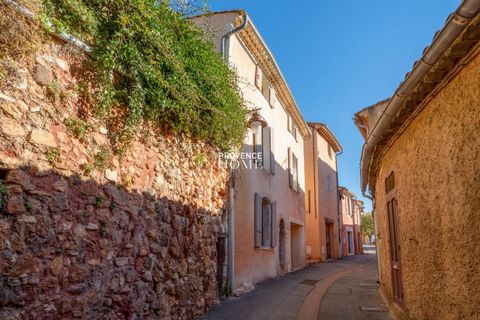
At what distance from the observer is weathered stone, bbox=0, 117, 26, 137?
3.18 meters

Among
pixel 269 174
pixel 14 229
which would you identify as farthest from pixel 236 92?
pixel 14 229

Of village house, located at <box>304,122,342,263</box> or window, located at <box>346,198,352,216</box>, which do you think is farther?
window, located at <box>346,198,352,216</box>

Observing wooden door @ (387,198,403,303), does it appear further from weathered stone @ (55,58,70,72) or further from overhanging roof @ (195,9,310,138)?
weathered stone @ (55,58,70,72)

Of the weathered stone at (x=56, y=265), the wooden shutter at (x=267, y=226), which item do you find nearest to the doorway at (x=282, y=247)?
the wooden shutter at (x=267, y=226)

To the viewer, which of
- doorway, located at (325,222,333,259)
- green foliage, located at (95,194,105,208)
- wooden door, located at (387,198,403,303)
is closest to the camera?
green foliage, located at (95,194,105,208)

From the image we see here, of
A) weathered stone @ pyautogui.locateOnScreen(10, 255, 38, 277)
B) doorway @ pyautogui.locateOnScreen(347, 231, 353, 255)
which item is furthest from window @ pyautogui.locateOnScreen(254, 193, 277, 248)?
doorway @ pyautogui.locateOnScreen(347, 231, 353, 255)

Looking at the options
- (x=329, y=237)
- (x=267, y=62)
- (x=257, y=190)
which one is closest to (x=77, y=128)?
(x=257, y=190)

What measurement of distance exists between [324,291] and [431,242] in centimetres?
579

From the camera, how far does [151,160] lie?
17.4ft

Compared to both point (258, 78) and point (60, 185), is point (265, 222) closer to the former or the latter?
point (258, 78)

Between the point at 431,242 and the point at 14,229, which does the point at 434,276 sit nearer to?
the point at 431,242

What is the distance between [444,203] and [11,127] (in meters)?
4.12

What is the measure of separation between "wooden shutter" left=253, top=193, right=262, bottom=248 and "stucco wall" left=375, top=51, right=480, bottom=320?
16.7ft

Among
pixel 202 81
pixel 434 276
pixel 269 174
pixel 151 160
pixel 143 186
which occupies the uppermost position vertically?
pixel 202 81
